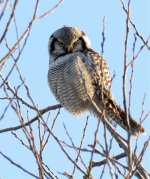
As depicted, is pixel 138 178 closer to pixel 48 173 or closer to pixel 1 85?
pixel 48 173

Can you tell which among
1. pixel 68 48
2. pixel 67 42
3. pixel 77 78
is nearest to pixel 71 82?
pixel 77 78

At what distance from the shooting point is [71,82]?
680 centimetres

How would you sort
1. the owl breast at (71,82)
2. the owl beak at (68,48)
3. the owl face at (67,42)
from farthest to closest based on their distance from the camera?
1. the owl face at (67,42)
2. the owl beak at (68,48)
3. the owl breast at (71,82)

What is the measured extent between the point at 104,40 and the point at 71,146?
838 millimetres

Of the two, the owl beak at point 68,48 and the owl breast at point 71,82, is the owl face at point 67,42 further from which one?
the owl breast at point 71,82

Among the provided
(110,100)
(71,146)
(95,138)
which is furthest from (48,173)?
(110,100)

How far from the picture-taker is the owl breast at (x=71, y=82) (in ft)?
22.2

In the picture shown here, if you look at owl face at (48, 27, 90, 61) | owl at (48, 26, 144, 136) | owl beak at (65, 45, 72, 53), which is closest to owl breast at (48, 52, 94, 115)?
owl at (48, 26, 144, 136)

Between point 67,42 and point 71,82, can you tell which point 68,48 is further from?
point 71,82

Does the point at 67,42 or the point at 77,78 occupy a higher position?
the point at 67,42

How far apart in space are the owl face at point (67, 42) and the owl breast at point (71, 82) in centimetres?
31

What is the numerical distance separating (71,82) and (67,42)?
91cm

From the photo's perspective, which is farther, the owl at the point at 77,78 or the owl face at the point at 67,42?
the owl face at the point at 67,42

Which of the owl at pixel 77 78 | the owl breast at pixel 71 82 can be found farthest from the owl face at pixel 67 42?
the owl breast at pixel 71 82
